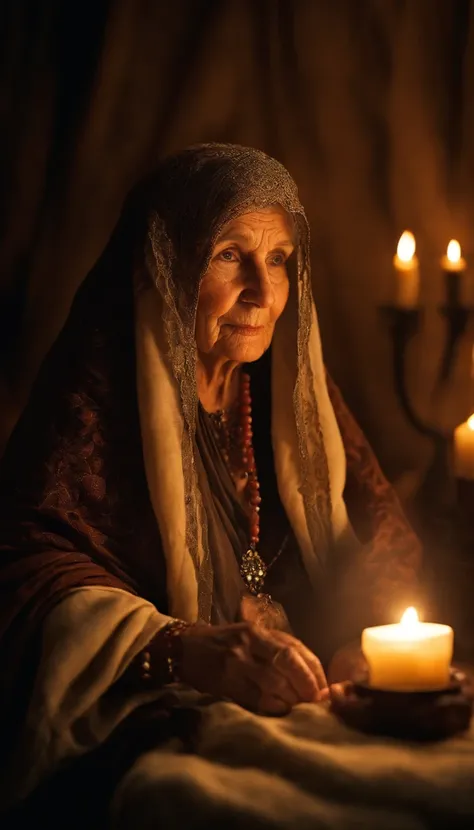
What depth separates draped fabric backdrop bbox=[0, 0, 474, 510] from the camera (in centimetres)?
246

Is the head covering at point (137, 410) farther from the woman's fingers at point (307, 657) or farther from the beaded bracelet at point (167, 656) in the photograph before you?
the woman's fingers at point (307, 657)

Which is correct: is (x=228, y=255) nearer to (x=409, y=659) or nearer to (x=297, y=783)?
(x=409, y=659)

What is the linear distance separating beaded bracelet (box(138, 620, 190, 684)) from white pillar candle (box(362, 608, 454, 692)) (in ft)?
1.03

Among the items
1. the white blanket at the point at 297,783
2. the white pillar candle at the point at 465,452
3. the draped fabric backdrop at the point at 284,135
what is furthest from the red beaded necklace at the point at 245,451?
the white blanket at the point at 297,783

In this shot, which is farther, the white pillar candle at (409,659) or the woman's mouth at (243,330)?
the woman's mouth at (243,330)

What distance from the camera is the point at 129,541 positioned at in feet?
6.35

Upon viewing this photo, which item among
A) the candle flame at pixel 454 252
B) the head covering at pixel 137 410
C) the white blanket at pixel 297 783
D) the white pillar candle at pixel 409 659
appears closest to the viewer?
the white blanket at pixel 297 783

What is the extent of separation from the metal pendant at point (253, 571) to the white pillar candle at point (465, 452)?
1.47ft

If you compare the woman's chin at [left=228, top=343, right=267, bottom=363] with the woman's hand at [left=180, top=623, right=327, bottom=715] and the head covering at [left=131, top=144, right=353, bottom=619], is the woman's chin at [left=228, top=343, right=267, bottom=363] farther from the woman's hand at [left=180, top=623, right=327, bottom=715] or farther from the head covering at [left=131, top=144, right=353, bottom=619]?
the woman's hand at [left=180, top=623, right=327, bottom=715]

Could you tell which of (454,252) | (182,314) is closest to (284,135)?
(454,252)

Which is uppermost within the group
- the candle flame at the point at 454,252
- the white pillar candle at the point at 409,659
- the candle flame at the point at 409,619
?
the candle flame at the point at 454,252

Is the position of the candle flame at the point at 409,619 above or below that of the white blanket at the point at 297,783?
above

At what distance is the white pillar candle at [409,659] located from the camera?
1478mm

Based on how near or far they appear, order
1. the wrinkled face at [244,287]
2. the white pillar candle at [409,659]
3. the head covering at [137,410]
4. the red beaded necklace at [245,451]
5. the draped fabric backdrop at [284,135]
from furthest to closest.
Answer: the draped fabric backdrop at [284,135], the red beaded necklace at [245,451], the wrinkled face at [244,287], the head covering at [137,410], the white pillar candle at [409,659]
